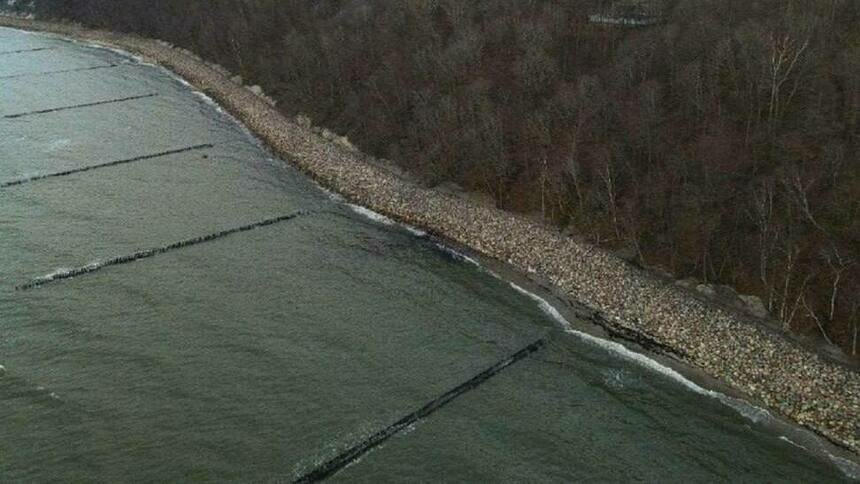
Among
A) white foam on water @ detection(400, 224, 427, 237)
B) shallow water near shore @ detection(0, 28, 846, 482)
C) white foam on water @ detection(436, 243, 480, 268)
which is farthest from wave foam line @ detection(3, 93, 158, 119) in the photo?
white foam on water @ detection(436, 243, 480, 268)

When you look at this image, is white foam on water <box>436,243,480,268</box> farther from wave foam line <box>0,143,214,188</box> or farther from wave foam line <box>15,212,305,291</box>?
wave foam line <box>0,143,214,188</box>

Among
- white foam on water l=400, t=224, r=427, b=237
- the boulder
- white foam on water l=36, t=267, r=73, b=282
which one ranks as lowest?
white foam on water l=36, t=267, r=73, b=282

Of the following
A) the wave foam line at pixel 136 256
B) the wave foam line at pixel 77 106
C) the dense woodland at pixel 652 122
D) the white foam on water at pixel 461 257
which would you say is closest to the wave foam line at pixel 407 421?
the white foam on water at pixel 461 257

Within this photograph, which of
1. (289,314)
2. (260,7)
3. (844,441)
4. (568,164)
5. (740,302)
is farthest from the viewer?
(260,7)

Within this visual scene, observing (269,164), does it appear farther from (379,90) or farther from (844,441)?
(844,441)

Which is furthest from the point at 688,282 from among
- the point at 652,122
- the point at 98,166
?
the point at 98,166

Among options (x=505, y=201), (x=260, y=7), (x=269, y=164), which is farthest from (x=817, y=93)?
(x=260, y=7)

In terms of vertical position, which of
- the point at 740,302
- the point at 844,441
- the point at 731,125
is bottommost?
the point at 844,441
